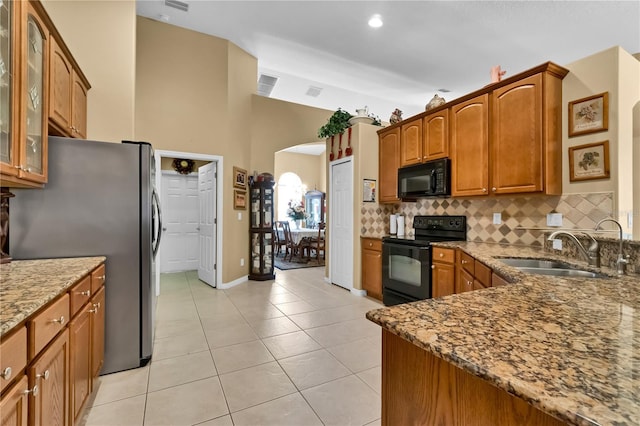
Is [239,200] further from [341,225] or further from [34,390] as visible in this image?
[34,390]

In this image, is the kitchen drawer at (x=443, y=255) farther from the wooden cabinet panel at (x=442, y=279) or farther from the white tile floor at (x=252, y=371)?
the white tile floor at (x=252, y=371)

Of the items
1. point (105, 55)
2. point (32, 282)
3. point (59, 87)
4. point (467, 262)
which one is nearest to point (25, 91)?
point (59, 87)

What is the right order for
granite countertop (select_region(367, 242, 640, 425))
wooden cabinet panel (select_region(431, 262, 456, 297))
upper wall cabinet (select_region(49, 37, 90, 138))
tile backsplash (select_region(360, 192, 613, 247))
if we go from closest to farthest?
1. granite countertop (select_region(367, 242, 640, 425))
2. upper wall cabinet (select_region(49, 37, 90, 138))
3. tile backsplash (select_region(360, 192, 613, 247))
4. wooden cabinet panel (select_region(431, 262, 456, 297))

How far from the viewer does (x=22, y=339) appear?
945mm

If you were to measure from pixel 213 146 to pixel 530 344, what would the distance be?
4.53 metres

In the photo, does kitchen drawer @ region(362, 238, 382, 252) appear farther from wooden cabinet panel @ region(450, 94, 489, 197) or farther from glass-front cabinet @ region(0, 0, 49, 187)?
glass-front cabinet @ region(0, 0, 49, 187)

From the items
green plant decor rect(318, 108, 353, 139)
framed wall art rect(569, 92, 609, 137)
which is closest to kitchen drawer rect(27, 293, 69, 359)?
framed wall art rect(569, 92, 609, 137)

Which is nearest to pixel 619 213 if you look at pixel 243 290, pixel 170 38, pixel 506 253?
pixel 506 253

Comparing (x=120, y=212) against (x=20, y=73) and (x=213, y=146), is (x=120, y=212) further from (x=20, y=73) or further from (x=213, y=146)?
(x=213, y=146)

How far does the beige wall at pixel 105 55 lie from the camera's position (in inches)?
111

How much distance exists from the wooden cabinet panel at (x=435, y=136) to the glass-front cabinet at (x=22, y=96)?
11.1 feet

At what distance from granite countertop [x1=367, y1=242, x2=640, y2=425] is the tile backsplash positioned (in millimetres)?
1388

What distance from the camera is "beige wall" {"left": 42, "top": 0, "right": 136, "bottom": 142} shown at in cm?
282

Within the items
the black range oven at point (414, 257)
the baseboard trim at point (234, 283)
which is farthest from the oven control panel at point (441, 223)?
the baseboard trim at point (234, 283)
